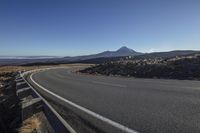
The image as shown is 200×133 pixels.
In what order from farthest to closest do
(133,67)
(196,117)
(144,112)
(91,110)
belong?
(133,67), (91,110), (144,112), (196,117)

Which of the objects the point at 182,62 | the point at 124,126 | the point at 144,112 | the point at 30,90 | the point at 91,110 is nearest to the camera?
the point at 124,126

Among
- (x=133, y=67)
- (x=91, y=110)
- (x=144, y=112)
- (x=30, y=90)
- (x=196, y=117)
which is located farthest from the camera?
(x=133, y=67)

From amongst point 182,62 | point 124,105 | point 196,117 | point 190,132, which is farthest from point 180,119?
point 182,62

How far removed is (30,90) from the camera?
12.5m

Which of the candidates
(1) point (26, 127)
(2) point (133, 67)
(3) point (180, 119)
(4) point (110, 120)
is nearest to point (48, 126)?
(1) point (26, 127)

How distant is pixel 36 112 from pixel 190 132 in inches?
176

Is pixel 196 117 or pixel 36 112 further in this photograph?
pixel 36 112

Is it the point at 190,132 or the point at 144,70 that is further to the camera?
the point at 144,70

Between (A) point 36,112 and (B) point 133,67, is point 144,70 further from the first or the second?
(A) point 36,112

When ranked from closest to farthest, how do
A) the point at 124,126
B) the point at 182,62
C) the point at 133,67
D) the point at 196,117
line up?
1. the point at 124,126
2. the point at 196,117
3. the point at 182,62
4. the point at 133,67

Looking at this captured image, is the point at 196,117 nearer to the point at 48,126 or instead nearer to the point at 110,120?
the point at 110,120

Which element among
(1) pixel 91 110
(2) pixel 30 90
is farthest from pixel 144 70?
(1) pixel 91 110

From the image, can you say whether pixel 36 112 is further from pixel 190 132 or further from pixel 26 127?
pixel 190 132

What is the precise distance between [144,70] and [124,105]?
77.6 ft
